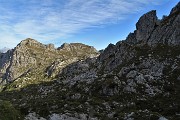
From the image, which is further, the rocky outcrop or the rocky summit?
the rocky outcrop

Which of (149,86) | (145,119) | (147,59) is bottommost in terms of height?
(145,119)

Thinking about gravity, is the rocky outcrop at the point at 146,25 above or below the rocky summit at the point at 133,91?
above

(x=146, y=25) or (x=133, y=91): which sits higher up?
(x=146, y=25)

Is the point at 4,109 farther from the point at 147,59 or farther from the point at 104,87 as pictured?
the point at 147,59

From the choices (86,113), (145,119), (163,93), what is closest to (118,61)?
(163,93)

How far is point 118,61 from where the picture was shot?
140 metres

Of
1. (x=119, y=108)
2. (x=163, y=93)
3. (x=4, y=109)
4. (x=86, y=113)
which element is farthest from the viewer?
(x=163, y=93)

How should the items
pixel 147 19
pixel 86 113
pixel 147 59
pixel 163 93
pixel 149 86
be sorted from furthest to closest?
pixel 147 19 → pixel 147 59 → pixel 149 86 → pixel 163 93 → pixel 86 113

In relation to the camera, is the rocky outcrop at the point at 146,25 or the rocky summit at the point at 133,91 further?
the rocky outcrop at the point at 146,25

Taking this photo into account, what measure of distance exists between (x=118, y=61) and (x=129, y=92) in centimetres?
5096

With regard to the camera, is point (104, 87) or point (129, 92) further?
point (104, 87)

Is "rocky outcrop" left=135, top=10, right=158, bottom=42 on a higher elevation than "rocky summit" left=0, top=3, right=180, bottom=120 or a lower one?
higher

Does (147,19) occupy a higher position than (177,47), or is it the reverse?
(147,19)

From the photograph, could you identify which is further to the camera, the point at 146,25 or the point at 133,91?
the point at 146,25
